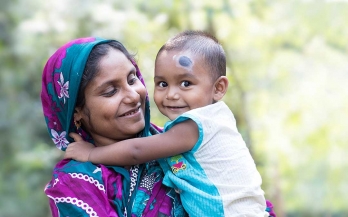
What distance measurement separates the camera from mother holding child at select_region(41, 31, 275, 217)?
7.57 feet

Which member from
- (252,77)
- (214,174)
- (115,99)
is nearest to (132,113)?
(115,99)

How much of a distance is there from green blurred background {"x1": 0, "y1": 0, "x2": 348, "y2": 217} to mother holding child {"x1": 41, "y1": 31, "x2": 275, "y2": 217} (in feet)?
11.5

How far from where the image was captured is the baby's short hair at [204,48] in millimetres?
2484

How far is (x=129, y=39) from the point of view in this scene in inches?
249

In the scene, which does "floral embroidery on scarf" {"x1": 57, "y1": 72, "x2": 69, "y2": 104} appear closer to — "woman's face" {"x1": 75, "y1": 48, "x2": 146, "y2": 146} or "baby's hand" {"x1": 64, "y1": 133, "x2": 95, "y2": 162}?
"woman's face" {"x1": 75, "y1": 48, "x2": 146, "y2": 146}

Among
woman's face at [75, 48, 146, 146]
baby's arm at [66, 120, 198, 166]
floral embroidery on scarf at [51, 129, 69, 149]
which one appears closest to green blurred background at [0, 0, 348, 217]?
floral embroidery on scarf at [51, 129, 69, 149]

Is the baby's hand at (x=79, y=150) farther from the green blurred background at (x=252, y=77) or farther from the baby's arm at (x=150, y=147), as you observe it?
the green blurred background at (x=252, y=77)

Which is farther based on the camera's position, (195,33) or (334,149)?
(334,149)

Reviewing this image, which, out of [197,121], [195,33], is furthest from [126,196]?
[195,33]

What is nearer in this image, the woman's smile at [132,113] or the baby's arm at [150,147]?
the baby's arm at [150,147]

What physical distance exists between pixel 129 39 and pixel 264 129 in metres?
2.14

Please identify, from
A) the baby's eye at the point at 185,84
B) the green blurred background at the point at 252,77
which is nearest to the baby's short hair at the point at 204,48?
the baby's eye at the point at 185,84

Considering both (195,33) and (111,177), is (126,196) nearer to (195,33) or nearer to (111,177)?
(111,177)

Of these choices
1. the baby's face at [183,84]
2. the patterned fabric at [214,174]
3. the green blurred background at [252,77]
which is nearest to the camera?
the patterned fabric at [214,174]
